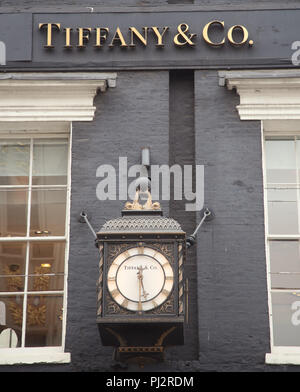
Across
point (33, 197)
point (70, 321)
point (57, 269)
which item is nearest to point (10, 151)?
point (33, 197)

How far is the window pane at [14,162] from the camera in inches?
421

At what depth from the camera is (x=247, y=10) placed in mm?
10914

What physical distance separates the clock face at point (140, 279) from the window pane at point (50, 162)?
212 cm

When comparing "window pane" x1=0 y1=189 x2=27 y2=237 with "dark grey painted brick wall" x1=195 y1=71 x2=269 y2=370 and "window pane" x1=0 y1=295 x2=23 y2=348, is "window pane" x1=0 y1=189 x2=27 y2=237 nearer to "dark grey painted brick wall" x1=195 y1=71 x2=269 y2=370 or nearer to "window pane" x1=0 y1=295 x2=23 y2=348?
"window pane" x1=0 y1=295 x2=23 y2=348

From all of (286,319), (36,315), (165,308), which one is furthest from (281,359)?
(36,315)

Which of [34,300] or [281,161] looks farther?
[281,161]

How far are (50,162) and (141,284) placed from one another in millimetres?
2570

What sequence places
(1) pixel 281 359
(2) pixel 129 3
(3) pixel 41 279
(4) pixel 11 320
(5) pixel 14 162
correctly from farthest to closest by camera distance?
(2) pixel 129 3, (5) pixel 14 162, (3) pixel 41 279, (4) pixel 11 320, (1) pixel 281 359

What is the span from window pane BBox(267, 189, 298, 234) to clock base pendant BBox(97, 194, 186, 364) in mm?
1748

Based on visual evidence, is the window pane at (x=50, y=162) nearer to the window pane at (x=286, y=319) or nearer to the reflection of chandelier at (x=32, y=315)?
the reflection of chandelier at (x=32, y=315)

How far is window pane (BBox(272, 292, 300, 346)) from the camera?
32.3 feet

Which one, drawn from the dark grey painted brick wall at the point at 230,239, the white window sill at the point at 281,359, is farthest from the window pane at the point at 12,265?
the white window sill at the point at 281,359

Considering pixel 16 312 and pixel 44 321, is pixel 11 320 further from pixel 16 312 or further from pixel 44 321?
pixel 44 321

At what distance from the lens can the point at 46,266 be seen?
1021 centimetres
